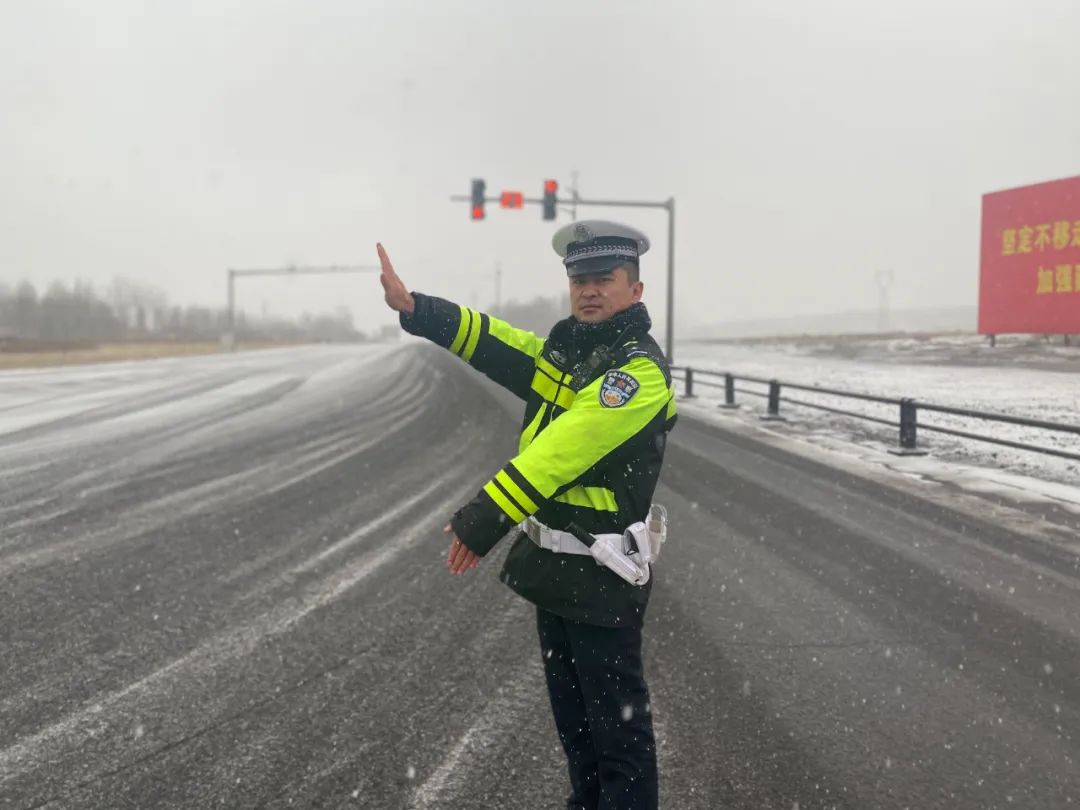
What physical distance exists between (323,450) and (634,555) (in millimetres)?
9121

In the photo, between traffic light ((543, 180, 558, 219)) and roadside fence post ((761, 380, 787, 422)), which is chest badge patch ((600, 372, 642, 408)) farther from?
traffic light ((543, 180, 558, 219))

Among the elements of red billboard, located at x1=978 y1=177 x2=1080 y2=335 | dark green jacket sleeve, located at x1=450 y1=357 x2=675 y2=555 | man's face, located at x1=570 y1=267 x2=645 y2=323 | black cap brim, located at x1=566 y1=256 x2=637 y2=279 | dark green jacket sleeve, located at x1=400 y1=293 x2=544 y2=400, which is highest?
red billboard, located at x1=978 y1=177 x2=1080 y2=335

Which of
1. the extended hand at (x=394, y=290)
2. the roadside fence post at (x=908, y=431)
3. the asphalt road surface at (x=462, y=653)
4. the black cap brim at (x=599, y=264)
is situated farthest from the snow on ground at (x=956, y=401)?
the extended hand at (x=394, y=290)

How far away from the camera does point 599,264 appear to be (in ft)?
7.86

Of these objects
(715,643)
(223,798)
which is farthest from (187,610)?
(715,643)

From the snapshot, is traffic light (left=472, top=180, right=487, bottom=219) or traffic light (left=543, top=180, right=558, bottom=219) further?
traffic light (left=543, top=180, right=558, bottom=219)

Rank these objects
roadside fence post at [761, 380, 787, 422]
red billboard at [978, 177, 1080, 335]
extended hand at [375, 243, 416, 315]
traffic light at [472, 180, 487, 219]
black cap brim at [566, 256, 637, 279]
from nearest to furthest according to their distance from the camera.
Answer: black cap brim at [566, 256, 637, 279], extended hand at [375, 243, 416, 315], roadside fence post at [761, 380, 787, 422], traffic light at [472, 180, 487, 219], red billboard at [978, 177, 1080, 335]

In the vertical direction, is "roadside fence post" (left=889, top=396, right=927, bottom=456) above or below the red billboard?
below

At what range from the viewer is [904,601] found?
4871 mm

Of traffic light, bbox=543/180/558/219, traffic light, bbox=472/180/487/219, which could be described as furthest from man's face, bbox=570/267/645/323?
traffic light, bbox=543/180/558/219

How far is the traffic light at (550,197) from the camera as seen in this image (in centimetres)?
2016

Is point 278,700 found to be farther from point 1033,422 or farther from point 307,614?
point 1033,422

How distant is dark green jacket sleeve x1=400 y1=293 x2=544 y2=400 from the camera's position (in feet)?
9.23

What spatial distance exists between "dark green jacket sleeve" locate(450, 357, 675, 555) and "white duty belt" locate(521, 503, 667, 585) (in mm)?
224
